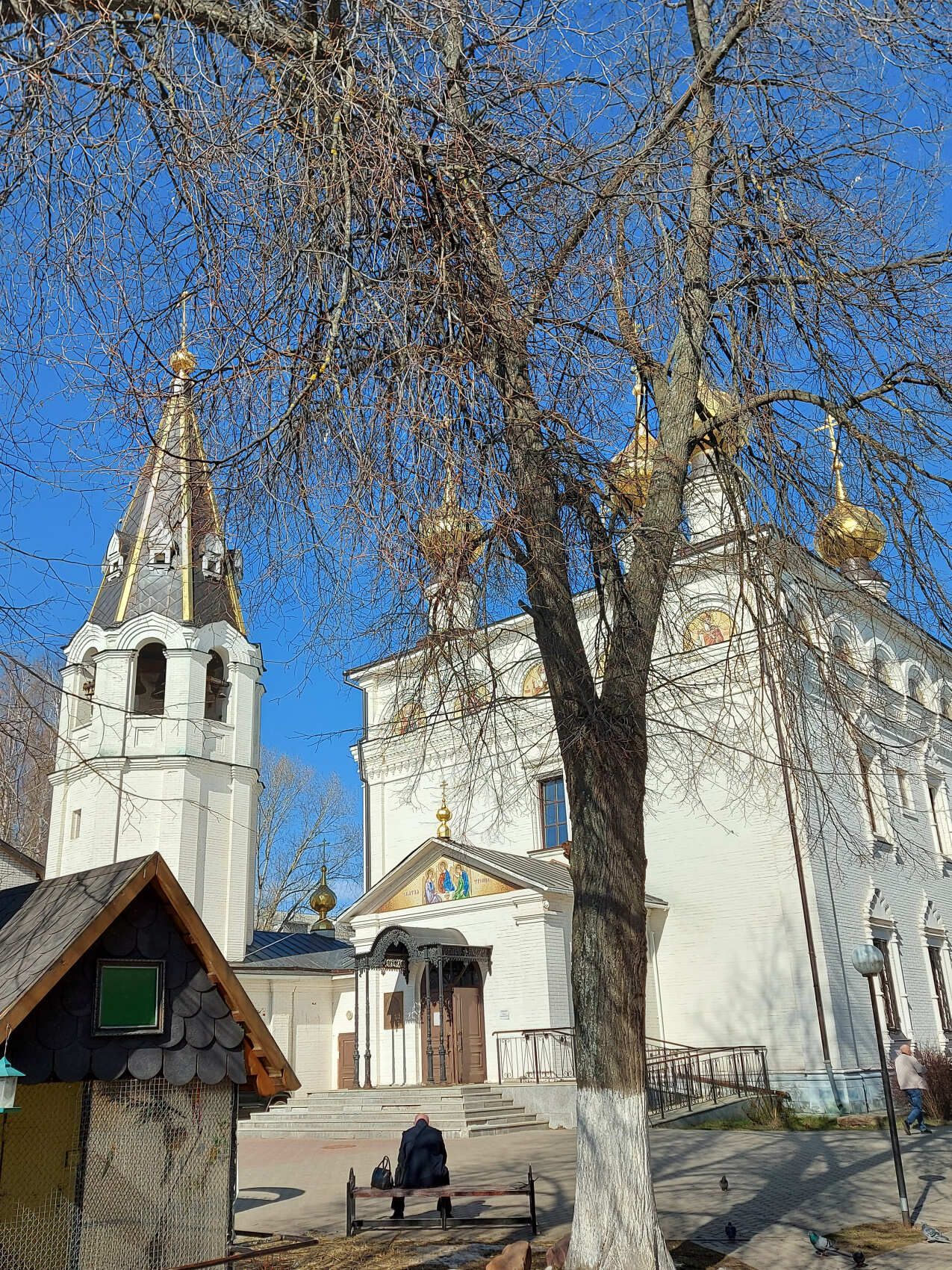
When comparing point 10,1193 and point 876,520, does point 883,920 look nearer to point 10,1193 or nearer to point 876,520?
point 876,520

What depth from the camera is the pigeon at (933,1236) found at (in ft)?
26.4

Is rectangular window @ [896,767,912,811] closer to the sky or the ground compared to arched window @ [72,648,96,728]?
closer to the ground

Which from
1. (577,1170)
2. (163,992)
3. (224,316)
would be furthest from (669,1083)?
(224,316)

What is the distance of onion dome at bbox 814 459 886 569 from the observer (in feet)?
23.9

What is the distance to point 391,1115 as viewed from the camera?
704 inches

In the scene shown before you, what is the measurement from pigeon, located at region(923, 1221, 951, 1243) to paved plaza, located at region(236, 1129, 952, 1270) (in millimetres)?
201

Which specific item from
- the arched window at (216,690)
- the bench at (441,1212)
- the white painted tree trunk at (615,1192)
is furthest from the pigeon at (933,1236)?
the arched window at (216,690)

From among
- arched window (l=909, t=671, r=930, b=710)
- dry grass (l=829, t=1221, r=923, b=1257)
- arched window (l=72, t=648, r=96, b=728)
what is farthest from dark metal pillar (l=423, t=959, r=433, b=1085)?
arched window (l=909, t=671, r=930, b=710)

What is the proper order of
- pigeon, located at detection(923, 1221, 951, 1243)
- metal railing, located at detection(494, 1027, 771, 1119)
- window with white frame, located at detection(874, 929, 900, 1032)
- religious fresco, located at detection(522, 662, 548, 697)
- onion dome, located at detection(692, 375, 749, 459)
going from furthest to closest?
religious fresco, located at detection(522, 662, 548, 697)
window with white frame, located at detection(874, 929, 900, 1032)
metal railing, located at detection(494, 1027, 771, 1119)
pigeon, located at detection(923, 1221, 951, 1243)
onion dome, located at detection(692, 375, 749, 459)

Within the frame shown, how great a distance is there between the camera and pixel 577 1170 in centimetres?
650

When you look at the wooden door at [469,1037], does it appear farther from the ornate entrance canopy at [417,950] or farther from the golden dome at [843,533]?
the golden dome at [843,533]

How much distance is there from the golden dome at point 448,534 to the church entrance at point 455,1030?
14505 mm

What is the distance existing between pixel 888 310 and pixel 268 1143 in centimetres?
1629

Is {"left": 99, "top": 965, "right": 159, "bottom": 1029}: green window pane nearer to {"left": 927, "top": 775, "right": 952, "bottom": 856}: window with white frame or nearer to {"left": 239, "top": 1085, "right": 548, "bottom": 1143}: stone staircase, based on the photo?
{"left": 239, "top": 1085, "right": 548, "bottom": 1143}: stone staircase
